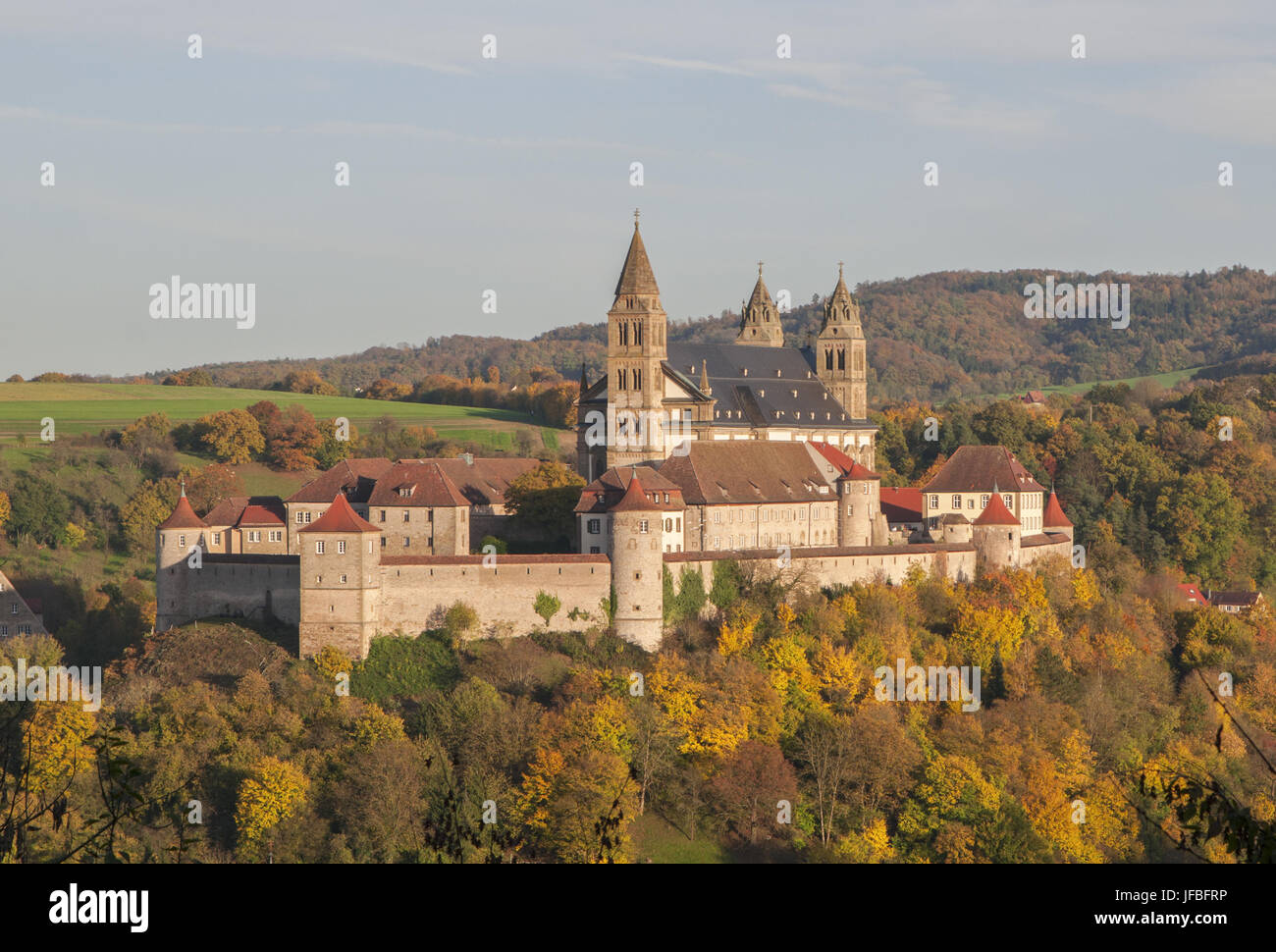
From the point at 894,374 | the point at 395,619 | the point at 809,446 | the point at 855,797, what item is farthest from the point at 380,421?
the point at 894,374

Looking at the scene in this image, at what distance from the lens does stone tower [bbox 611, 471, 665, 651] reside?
49.7 metres

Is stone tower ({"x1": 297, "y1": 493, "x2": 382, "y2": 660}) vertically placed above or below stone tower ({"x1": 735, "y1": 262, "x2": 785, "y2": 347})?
below

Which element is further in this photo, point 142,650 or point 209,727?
point 142,650

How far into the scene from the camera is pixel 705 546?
54656 millimetres

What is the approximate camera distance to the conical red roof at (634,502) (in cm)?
4975

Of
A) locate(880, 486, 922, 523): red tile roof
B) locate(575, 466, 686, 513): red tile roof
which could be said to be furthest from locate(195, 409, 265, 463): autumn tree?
locate(575, 466, 686, 513): red tile roof

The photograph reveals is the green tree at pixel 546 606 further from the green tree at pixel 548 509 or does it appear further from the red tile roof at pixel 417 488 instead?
the green tree at pixel 548 509

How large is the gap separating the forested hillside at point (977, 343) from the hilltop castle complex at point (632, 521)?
83964mm

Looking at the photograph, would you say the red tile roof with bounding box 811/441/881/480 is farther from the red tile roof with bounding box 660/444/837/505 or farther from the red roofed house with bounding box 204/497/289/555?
the red roofed house with bounding box 204/497/289/555

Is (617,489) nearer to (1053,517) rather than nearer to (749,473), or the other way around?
(749,473)

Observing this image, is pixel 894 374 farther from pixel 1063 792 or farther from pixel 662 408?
pixel 1063 792

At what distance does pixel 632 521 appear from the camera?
163 ft

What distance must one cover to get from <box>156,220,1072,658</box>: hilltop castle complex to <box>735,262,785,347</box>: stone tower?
597 inches

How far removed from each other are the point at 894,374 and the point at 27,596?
109 metres
